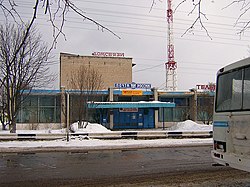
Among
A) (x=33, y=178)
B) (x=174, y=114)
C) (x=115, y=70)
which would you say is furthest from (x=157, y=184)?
(x=115, y=70)

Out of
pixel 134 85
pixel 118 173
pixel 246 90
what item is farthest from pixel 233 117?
pixel 134 85

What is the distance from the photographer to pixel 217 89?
28.4 ft

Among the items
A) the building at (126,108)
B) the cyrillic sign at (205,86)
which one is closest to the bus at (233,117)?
the building at (126,108)

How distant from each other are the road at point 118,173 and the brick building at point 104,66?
4850cm

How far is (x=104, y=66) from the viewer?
63.7 metres

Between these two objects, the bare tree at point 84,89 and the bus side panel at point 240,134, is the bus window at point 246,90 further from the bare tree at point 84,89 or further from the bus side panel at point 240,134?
the bare tree at point 84,89

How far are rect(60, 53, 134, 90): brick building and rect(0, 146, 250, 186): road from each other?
4850cm

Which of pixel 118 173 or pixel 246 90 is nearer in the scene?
pixel 246 90

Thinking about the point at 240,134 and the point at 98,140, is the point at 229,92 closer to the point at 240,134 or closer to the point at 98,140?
A: the point at 240,134

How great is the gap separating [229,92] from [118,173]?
4.41 metres

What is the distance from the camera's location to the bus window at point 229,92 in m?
7.55

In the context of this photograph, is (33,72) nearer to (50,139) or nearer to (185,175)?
(50,139)

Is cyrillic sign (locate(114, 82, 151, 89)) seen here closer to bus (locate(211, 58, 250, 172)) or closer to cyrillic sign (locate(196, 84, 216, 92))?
cyrillic sign (locate(196, 84, 216, 92))

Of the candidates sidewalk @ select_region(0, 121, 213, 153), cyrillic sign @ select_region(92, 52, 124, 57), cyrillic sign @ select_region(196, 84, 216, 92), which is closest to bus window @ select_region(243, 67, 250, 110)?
sidewalk @ select_region(0, 121, 213, 153)
